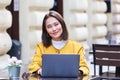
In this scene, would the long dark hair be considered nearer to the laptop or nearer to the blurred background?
the laptop

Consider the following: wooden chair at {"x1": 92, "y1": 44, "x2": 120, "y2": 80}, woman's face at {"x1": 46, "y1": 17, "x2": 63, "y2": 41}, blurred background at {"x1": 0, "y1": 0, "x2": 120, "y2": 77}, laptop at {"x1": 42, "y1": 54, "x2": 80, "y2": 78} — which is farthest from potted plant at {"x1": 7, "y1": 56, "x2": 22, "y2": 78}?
blurred background at {"x1": 0, "y1": 0, "x2": 120, "y2": 77}

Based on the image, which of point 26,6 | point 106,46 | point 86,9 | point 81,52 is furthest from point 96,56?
point 86,9

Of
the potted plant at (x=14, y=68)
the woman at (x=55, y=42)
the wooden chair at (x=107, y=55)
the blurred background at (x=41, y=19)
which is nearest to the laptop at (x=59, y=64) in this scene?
the potted plant at (x=14, y=68)

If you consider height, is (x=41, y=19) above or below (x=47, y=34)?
above

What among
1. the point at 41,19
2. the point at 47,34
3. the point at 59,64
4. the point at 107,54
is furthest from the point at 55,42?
the point at 41,19

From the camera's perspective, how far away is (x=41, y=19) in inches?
313

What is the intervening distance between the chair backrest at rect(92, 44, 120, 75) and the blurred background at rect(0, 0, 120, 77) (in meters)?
1.70

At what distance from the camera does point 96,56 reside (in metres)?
5.17

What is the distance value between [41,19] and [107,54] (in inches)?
123

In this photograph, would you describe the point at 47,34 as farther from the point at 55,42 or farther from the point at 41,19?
the point at 41,19

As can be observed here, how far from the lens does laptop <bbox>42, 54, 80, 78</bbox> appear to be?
10.1ft

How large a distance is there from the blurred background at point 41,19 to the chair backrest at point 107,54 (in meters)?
1.70

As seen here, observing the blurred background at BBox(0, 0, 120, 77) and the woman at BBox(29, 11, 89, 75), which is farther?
the blurred background at BBox(0, 0, 120, 77)

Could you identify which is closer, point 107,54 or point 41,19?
point 107,54
